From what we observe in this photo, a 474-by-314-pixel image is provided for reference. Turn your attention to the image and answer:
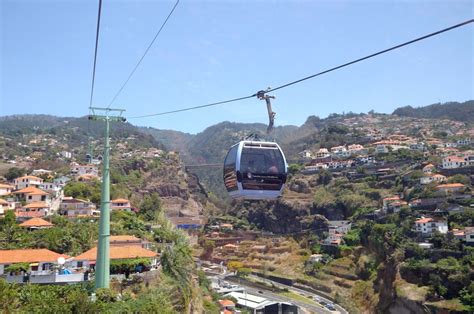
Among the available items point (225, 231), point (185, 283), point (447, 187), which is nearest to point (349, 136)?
point (225, 231)

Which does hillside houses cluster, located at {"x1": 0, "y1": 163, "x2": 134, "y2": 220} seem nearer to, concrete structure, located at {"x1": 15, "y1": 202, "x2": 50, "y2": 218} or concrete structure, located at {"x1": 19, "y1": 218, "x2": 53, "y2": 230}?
concrete structure, located at {"x1": 15, "y1": 202, "x2": 50, "y2": 218}

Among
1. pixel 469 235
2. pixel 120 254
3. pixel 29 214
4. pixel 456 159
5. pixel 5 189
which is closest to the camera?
pixel 120 254

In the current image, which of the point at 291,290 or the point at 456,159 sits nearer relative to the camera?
the point at 291,290

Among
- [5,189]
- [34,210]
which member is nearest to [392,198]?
[34,210]

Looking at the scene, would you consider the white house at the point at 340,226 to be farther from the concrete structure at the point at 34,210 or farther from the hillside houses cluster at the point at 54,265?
the hillside houses cluster at the point at 54,265

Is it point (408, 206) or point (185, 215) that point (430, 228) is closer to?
point (408, 206)

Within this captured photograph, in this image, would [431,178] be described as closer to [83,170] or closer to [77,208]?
[77,208]

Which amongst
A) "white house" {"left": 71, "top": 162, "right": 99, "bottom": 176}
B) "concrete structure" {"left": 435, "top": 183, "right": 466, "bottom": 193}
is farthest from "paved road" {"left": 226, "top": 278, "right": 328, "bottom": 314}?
"white house" {"left": 71, "top": 162, "right": 99, "bottom": 176}
